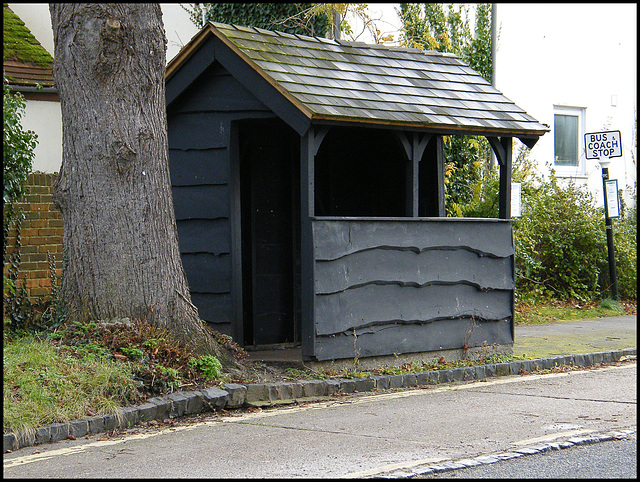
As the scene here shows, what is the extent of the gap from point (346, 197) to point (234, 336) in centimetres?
260

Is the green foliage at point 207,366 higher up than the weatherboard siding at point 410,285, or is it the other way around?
the weatherboard siding at point 410,285

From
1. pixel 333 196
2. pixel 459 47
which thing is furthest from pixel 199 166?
pixel 459 47

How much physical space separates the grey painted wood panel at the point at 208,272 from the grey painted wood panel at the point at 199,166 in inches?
34.8

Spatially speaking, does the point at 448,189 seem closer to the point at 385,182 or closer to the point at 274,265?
the point at 385,182

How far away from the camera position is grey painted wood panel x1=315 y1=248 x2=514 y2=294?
914cm

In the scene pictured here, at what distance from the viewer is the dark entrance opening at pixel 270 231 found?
10.9m

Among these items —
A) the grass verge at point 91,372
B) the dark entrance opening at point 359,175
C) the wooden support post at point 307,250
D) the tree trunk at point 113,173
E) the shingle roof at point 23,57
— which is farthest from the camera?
the shingle roof at point 23,57

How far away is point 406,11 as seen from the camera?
18.5 m

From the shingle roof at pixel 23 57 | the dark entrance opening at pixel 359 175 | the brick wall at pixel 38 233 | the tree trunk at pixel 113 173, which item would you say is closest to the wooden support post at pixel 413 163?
the dark entrance opening at pixel 359 175

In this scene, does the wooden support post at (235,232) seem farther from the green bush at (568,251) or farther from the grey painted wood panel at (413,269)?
the green bush at (568,251)

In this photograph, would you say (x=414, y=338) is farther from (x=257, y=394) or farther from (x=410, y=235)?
(x=257, y=394)

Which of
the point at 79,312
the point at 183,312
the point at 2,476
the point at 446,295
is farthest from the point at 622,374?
the point at 2,476

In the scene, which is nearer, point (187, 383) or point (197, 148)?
point (187, 383)

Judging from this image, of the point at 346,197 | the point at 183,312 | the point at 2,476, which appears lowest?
the point at 2,476
